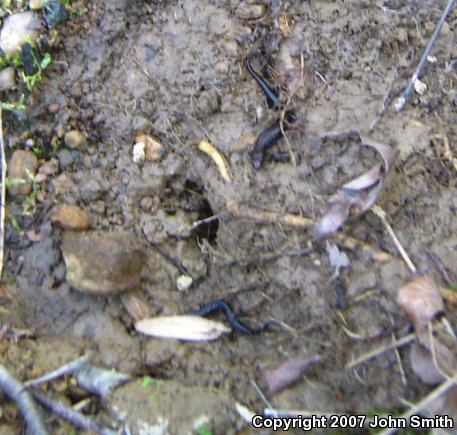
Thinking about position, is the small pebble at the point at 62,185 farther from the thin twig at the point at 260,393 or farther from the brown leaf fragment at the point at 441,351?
the brown leaf fragment at the point at 441,351

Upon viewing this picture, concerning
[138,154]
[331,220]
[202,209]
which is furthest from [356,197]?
[138,154]

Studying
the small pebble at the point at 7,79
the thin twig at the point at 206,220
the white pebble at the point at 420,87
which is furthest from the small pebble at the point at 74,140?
the white pebble at the point at 420,87

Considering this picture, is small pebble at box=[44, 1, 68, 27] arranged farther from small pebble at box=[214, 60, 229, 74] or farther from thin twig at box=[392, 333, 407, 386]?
thin twig at box=[392, 333, 407, 386]

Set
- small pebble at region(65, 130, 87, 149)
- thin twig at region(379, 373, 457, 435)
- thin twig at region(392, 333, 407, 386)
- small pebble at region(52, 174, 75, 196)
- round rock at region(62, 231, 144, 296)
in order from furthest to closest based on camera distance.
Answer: small pebble at region(65, 130, 87, 149) < small pebble at region(52, 174, 75, 196) < round rock at region(62, 231, 144, 296) < thin twig at region(392, 333, 407, 386) < thin twig at region(379, 373, 457, 435)

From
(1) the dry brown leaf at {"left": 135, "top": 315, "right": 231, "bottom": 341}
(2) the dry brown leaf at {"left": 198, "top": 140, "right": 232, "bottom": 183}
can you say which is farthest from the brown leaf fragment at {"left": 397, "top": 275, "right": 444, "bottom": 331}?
(2) the dry brown leaf at {"left": 198, "top": 140, "right": 232, "bottom": 183}

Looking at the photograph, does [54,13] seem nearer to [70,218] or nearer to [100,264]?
[70,218]

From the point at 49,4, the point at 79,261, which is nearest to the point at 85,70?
the point at 49,4
